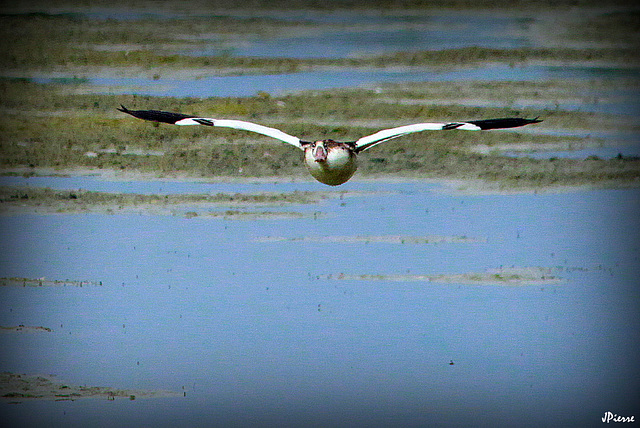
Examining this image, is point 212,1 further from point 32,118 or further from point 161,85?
point 32,118

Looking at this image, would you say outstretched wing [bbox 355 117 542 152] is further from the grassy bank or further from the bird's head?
the grassy bank

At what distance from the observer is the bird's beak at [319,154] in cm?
737

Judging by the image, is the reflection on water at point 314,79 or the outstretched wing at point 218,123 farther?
the reflection on water at point 314,79

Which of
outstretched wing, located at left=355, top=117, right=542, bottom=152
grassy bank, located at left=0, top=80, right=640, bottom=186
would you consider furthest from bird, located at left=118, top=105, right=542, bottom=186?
grassy bank, located at left=0, top=80, right=640, bottom=186

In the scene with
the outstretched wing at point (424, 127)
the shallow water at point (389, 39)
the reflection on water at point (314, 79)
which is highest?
the shallow water at point (389, 39)

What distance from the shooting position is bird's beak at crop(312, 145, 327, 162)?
737 cm

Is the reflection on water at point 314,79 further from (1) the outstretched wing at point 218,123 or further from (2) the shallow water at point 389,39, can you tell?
(1) the outstretched wing at point 218,123

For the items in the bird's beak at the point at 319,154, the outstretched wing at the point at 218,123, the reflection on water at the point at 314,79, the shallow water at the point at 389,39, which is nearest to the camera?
the bird's beak at the point at 319,154

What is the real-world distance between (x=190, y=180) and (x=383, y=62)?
16.6 ft

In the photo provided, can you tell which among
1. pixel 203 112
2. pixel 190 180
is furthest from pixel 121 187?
pixel 203 112

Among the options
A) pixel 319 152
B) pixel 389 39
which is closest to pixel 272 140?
pixel 319 152

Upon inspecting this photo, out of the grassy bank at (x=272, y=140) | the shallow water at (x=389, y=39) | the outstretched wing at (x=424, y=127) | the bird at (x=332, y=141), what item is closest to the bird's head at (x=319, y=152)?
the bird at (x=332, y=141)
